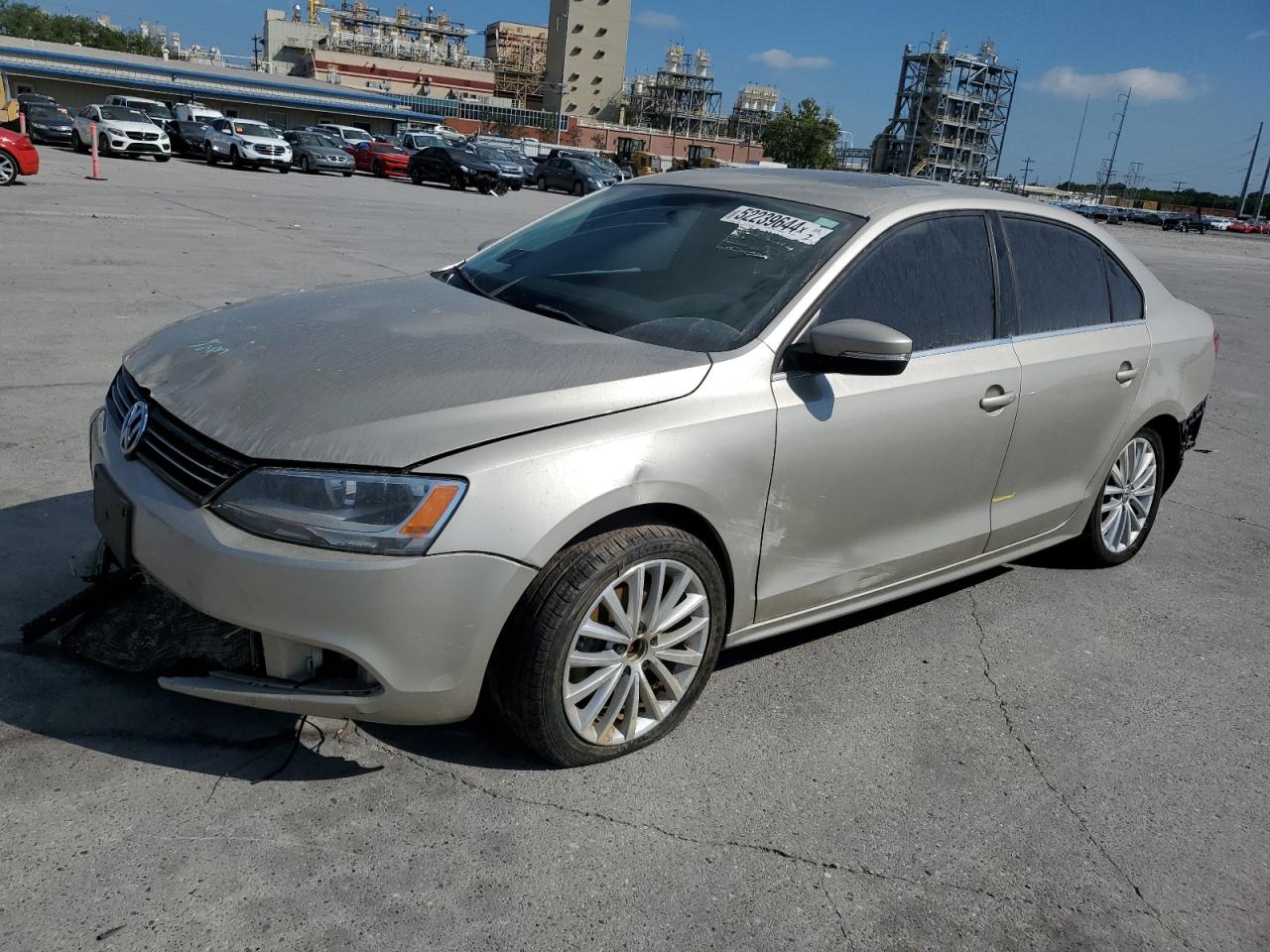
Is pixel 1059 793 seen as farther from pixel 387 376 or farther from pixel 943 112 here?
pixel 943 112

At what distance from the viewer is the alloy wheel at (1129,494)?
4660 mm

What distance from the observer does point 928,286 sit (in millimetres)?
3590

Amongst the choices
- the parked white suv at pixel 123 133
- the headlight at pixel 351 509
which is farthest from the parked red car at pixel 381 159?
the headlight at pixel 351 509

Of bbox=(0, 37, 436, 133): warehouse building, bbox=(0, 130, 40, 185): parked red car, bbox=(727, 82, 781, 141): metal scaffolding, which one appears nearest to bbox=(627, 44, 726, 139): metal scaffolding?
bbox=(727, 82, 781, 141): metal scaffolding

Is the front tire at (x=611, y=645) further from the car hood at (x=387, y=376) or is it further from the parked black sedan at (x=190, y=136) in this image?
the parked black sedan at (x=190, y=136)

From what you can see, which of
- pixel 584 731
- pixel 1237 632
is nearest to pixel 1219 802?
pixel 1237 632

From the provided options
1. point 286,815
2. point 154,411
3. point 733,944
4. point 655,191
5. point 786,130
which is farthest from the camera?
point 786,130

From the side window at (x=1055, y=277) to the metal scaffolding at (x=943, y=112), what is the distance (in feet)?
382

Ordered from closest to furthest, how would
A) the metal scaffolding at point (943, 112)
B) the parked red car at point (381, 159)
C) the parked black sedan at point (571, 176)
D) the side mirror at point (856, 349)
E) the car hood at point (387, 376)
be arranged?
the car hood at point (387, 376), the side mirror at point (856, 349), the parked red car at point (381, 159), the parked black sedan at point (571, 176), the metal scaffolding at point (943, 112)

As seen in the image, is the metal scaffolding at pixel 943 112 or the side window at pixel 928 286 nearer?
the side window at pixel 928 286

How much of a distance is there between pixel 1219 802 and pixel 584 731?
1978 mm

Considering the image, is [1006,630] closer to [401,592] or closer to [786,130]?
[401,592]

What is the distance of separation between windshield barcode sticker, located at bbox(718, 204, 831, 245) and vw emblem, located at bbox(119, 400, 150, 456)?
205 cm

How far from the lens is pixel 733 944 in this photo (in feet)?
7.63
